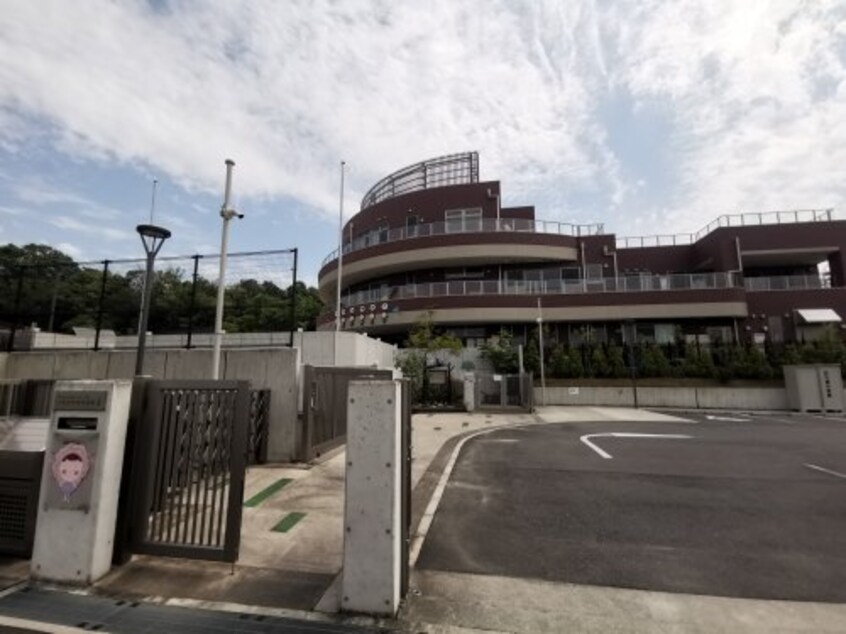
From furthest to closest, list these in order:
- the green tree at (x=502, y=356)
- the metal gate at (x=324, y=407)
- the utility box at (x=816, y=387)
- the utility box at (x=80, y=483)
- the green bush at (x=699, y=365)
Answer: the green tree at (x=502, y=356) → the green bush at (x=699, y=365) → the utility box at (x=816, y=387) → the metal gate at (x=324, y=407) → the utility box at (x=80, y=483)

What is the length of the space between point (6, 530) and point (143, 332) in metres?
2.89

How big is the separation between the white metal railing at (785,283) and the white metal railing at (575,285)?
1610 mm

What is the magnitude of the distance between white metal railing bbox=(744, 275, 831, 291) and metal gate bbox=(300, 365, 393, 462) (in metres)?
30.4

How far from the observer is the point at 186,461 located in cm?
480

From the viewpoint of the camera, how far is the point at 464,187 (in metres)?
35.2

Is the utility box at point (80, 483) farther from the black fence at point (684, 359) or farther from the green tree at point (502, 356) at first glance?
the black fence at point (684, 359)

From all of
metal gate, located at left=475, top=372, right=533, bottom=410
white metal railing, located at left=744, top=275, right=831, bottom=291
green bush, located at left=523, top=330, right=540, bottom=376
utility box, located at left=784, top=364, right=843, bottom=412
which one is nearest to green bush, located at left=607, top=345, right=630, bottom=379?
green bush, located at left=523, top=330, right=540, bottom=376

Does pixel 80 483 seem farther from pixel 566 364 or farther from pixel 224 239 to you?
pixel 566 364

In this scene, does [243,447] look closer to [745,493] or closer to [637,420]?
[745,493]

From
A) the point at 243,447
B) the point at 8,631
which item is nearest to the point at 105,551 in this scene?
the point at 8,631

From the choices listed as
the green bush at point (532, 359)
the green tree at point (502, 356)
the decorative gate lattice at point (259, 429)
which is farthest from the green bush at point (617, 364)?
the decorative gate lattice at point (259, 429)

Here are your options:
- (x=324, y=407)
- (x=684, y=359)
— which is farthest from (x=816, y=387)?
(x=324, y=407)

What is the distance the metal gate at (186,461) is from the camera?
441 cm

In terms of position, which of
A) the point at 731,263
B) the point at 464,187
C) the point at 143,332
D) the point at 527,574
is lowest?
the point at 527,574
